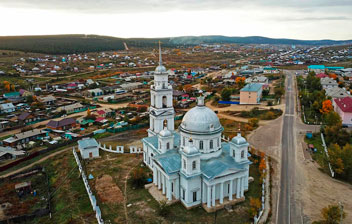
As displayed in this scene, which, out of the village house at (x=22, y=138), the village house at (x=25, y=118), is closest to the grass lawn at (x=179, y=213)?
the village house at (x=22, y=138)

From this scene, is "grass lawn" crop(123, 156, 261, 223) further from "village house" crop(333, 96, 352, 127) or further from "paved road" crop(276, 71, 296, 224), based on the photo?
"village house" crop(333, 96, 352, 127)

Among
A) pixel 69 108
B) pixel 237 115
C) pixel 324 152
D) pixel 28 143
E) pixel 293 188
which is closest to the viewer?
pixel 293 188

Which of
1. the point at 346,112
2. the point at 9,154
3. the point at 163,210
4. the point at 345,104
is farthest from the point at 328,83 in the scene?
the point at 9,154

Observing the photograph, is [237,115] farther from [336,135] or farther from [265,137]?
[336,135]

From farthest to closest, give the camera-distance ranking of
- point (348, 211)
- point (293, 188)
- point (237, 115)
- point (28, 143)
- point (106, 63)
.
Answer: point (106, 63) < point (237, 115) < point (28, 143) < point (293, 188) < point (348, 211)

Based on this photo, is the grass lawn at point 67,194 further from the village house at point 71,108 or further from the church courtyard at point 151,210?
the village house at point 71,108

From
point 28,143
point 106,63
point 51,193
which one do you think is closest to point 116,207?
point 51,193

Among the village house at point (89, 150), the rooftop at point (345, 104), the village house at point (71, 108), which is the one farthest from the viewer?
the village house at point (71, 108)
